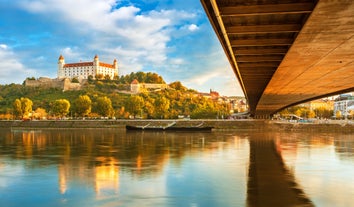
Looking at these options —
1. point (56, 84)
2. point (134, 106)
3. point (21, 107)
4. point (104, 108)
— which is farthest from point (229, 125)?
point (56, 84)

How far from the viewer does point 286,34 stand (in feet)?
53.9

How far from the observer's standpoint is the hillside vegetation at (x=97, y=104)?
11669cm

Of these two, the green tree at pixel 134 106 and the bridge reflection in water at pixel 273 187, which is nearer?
the bridge reflection in water at pixel 273 187

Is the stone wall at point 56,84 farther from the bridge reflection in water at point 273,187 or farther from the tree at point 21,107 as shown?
the bridge reflection in water at point 273,187

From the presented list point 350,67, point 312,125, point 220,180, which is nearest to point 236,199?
point 220,180

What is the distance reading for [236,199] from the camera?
558 inches

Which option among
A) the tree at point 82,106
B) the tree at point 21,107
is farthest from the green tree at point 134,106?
the tree at point 21,107

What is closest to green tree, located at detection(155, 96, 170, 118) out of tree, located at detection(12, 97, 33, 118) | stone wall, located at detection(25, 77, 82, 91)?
tree, located at detection(12, 97, 33, 118)

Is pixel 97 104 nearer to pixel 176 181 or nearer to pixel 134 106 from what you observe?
pixel 134 106

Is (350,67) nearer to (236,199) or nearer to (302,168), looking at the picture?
(302,168)

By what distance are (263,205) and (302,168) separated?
10.1 meters

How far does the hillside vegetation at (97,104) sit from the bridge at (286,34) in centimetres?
9334

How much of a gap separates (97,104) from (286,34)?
106m

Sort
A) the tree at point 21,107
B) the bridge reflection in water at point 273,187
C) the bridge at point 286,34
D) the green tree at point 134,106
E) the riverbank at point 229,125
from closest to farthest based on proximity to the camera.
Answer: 1. the bridge at point 286,34
2. the bridge reflection in water at point 273,187
3. the riverbank at point 229,125
4. the green tree at point 134,106
5. the tree at point 21,107
